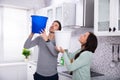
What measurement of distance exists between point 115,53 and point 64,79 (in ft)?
2.66

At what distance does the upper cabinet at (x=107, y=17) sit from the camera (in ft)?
6.72

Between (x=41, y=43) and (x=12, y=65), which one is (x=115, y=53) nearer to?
(x=41, y=43)

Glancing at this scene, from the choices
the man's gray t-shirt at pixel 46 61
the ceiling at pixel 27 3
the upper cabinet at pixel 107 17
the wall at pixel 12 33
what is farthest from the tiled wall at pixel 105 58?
the wall at pixel 12 33

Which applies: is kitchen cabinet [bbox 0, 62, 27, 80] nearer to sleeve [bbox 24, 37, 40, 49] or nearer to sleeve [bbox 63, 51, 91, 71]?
sleeve [bbox 24, 37, 40, 49]

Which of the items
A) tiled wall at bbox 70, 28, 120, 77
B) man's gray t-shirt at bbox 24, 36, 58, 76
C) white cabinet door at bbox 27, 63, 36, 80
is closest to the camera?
man's gray t-shirt at bbox 24, 36, 58, 76

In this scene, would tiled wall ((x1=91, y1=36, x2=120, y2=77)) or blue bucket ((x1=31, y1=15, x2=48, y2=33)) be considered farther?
tiled wall ((x1=91, y1=36, x2=120, y2=77))

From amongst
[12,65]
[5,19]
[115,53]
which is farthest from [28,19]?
[115,53]

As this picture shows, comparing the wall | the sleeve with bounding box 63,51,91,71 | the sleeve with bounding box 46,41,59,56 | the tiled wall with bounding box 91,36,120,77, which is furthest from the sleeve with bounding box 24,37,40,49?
the wall

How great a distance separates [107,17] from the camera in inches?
86.7

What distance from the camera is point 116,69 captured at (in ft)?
8.02

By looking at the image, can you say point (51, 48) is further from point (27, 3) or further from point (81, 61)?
point (27, 3)

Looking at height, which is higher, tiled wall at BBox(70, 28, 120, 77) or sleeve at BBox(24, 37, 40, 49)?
sleeve at BBox(24, 37, 40, 49)

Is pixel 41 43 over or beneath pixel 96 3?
beneath

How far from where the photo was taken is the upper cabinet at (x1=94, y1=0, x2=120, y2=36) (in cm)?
205
